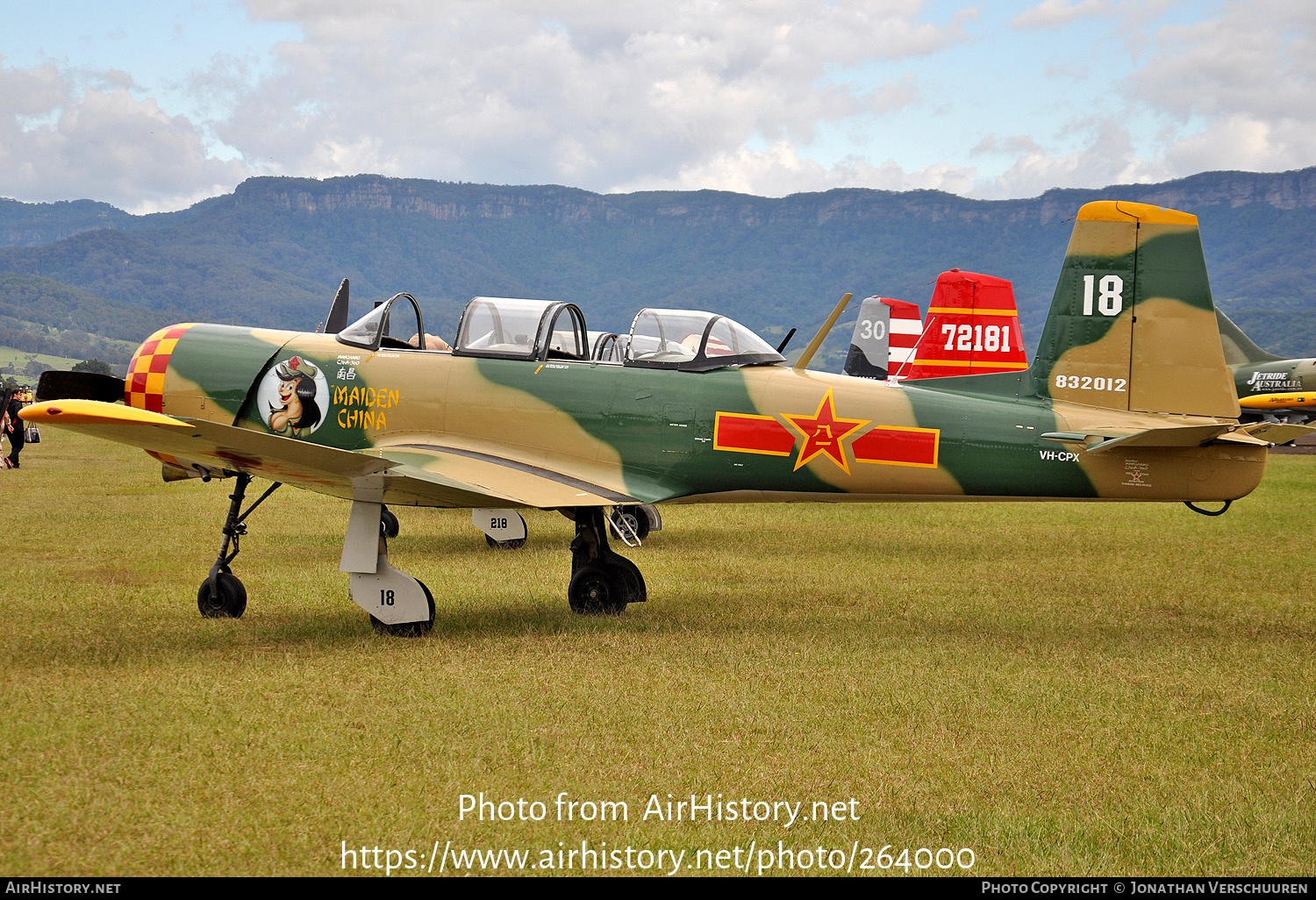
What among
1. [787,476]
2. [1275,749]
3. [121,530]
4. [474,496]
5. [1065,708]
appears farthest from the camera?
[121,530]

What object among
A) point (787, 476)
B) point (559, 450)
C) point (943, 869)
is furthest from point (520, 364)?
point (943, 869)

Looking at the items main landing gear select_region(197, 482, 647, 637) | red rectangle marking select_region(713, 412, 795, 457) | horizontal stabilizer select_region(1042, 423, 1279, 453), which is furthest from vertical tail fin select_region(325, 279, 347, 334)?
horizontal stabilizer select_region(1042, 423, 1279, 453)

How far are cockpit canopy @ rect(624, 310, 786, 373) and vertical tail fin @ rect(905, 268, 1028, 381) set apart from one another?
682 centimetres

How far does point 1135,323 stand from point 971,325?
712 centimetres

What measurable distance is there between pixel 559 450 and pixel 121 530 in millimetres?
7483

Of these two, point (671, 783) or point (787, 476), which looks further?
point (787, 476)

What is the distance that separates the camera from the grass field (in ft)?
12.5

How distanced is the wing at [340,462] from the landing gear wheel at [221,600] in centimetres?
93

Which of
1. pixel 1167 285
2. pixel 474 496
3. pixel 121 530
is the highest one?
pixel 1167 285

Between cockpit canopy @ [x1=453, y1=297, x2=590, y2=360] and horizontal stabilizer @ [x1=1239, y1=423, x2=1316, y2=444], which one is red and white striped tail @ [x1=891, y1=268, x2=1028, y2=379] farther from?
cockpit canopy @ [x1=453, y1=297, x2=590, y2=360]

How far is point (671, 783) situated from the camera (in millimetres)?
4340

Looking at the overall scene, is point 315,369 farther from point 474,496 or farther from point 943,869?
point 943,869

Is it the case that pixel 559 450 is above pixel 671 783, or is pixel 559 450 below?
above

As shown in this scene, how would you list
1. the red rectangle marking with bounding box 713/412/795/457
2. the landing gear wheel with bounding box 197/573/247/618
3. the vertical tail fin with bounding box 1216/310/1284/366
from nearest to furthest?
the landing gear wheel with bounding box 197/573/247/618 → the red rectangle marking with bounding box 713/412/795/457 → the vertical tail fin with bounding box 1216/310/1284/366
